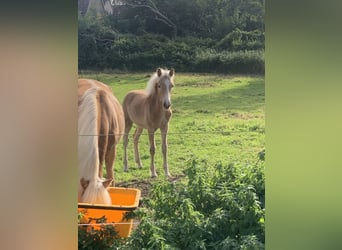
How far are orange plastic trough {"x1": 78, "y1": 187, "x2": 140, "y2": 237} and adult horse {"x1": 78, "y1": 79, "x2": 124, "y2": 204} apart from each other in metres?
0.08

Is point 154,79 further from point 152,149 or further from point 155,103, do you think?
point 152,149

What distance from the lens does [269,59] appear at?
183 inches

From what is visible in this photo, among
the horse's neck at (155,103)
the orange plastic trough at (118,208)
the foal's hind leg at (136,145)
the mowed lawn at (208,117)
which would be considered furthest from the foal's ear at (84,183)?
the horse's neck at (155,103)

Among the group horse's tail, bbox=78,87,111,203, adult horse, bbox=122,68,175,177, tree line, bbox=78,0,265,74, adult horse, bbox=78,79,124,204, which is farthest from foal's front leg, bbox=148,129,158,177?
tree line, bbox=78,0,265,74

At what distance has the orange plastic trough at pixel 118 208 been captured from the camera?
4.83 m

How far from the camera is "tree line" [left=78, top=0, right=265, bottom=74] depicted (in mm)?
4734

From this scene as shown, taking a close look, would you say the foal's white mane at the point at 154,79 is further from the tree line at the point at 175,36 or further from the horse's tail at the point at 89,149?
the horse's tail at the point at 89,149

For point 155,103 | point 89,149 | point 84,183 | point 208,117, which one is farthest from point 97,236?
point 208,117

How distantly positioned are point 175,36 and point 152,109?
57 centimetres

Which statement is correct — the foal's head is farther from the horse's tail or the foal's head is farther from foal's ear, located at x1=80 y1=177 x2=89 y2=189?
foal's ear, located at x1=80 y1=177 x2=89 y2=189
